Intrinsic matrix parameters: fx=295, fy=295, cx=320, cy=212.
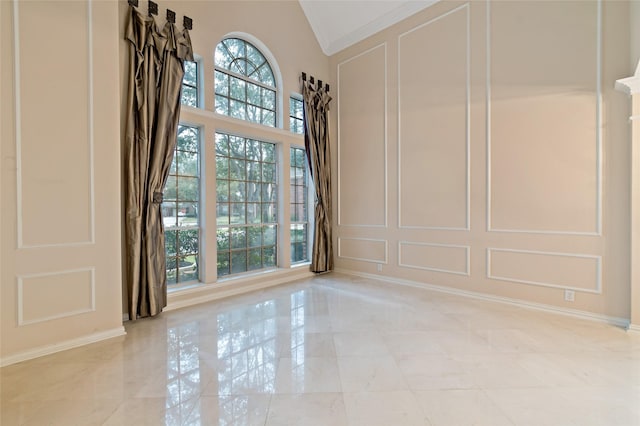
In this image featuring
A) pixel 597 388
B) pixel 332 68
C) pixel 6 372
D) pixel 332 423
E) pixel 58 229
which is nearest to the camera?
pixel 332 423

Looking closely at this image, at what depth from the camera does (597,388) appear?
192cm

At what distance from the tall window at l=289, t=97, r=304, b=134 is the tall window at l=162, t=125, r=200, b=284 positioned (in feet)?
5.87

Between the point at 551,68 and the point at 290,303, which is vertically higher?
the point at 551,68

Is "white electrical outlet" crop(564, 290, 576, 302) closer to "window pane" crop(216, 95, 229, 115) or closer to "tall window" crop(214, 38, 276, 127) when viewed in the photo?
"tall window" crop(214, 38, 276, 127)

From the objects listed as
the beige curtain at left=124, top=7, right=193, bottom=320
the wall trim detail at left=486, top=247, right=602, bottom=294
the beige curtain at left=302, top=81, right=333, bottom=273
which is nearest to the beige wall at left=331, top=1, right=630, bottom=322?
the wall trim detail at left=486, top=247, right=602, bottom=294

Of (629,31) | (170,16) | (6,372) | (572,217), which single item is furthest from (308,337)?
(629,31)

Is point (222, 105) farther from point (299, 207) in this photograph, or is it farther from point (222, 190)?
point (299, 207)

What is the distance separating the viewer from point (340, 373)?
2127 millimetres

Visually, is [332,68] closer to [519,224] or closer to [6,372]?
[519,224]

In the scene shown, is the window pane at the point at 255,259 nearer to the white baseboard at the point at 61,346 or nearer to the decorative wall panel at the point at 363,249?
the decorative wall panel at the point at 363,249

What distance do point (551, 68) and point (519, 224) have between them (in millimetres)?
1809

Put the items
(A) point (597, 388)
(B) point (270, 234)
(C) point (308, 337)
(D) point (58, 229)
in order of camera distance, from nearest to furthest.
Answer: (A) point (597, 388) → (D) point (58, 229) → (C) point (308, 337) → (B) point (270, 234)

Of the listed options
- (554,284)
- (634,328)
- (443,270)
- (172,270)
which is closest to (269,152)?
(172,270)

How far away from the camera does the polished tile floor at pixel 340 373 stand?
1.71 metres
